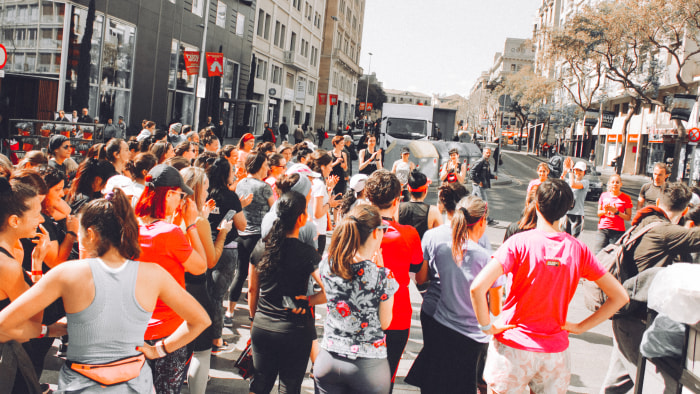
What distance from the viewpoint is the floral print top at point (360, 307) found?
9.48 feet

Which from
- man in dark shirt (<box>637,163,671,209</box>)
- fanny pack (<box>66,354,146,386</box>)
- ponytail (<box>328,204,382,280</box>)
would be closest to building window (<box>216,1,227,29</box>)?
man in dark shirt (<box>637,163,671,209</box>)

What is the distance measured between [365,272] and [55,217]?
2625mm

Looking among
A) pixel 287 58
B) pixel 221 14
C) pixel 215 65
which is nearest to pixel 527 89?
pixel 287 58

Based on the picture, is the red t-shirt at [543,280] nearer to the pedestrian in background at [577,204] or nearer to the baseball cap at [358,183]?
the baseball cap at [358,183]

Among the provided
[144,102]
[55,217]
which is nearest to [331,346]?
[55,217]

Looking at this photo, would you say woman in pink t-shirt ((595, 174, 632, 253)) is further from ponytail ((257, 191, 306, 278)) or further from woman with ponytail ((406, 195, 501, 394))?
ponytail ((257, 191, 306, 278))

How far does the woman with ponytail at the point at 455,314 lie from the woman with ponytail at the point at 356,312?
76 cm

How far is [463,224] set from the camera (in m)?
3.61

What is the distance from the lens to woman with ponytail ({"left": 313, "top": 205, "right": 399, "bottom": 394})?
9.48 ft

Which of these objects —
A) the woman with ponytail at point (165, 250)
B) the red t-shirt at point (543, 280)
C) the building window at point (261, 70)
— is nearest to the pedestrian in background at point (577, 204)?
the red t-shirt at point (543, 280)

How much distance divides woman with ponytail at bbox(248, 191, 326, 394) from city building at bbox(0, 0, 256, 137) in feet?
45.9

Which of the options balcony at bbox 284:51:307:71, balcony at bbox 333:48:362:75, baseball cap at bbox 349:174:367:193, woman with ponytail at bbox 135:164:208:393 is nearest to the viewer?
woman with ponytail at bbox 135:164:208:393

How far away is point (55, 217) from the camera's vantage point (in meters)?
4.09

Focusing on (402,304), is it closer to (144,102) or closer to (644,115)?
(144,102)
